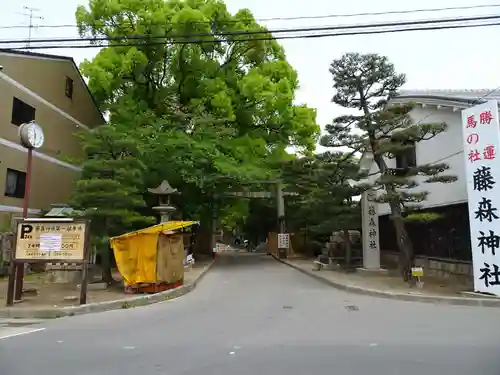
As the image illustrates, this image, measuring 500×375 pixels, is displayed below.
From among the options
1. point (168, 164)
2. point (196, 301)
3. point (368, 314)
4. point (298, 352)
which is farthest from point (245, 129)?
point (298, 352)

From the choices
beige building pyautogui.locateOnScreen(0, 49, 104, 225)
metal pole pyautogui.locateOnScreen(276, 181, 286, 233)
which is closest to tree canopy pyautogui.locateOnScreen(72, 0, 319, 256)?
beige building pyautogui.locateOnScreen(0, 49, 104, 225)

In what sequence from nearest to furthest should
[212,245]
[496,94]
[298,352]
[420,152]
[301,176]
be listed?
[298,352] < [496,94] < [420,152] < [301,176] < [212,245]

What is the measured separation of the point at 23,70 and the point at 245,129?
12.3m

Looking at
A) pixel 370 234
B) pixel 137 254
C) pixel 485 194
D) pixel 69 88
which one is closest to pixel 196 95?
pixel 69 88

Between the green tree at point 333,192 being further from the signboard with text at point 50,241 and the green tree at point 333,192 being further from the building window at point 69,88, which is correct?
the building window at point 69,88

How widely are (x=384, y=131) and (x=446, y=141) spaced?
2.57 meters

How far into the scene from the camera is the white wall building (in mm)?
16719

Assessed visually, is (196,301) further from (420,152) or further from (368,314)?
(420,152)

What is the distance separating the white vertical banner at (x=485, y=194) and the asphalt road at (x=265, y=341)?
167 centimetres

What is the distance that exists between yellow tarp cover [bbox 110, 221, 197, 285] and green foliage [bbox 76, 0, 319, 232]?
27.3 feet

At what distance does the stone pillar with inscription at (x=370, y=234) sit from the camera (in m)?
20.1

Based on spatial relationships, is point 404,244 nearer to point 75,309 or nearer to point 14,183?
point 75,309

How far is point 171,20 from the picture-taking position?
23.5m

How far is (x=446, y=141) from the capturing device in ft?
58.4
